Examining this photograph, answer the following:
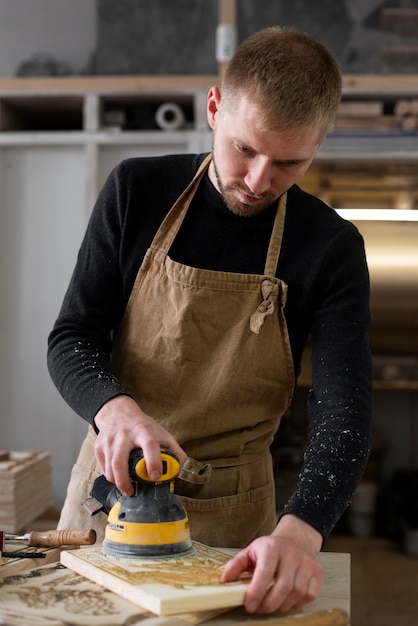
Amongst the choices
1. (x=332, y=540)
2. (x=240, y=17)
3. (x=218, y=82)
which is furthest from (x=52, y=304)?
(x=332, y=540)

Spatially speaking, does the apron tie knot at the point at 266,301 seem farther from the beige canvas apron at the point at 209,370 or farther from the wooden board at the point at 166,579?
the wooden board at the point at 166,579

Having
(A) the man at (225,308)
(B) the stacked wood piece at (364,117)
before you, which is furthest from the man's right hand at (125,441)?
(B) the stacked wood piece at (364,117)

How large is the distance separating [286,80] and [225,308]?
0.54m

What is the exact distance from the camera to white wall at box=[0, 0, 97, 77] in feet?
14.0

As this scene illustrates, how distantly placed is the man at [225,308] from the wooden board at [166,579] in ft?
1.02

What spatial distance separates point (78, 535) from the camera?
63.6 inches

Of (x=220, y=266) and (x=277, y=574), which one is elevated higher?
(x=220, y=266)

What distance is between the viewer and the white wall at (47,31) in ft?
14.0

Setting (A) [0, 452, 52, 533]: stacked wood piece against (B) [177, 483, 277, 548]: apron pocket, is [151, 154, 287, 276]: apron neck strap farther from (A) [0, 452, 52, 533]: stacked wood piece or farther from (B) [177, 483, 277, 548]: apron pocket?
(A) [0, 452, 52, 533]: stacked wood piece

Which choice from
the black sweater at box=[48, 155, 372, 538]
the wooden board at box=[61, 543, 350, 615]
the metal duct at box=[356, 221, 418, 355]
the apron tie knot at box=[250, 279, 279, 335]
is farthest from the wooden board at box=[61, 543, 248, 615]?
the metal duct at box=[356, 221, 418, 355]

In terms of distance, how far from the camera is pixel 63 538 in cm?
163

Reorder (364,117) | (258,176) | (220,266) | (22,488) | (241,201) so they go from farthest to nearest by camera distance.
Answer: (364,117)
(22,488)
(220,266)
(241,201)
(258,176)

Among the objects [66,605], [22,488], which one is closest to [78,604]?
[66,605]

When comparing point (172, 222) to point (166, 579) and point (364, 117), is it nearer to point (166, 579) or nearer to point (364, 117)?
point (166, 579)
